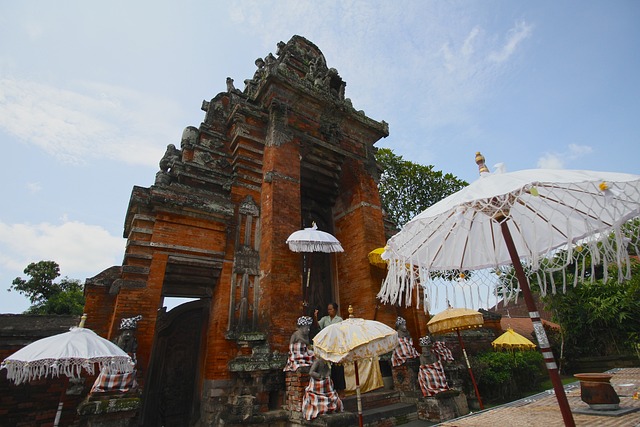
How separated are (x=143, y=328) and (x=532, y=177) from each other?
24.3 ft

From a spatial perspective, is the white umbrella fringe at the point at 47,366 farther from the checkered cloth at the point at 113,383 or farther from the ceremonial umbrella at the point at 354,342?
the ceremonial umbrella at the point at 354,342

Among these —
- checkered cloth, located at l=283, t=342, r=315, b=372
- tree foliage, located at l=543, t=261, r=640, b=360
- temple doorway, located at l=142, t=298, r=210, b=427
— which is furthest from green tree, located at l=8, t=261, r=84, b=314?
tree foliage, located at l=543, t=261, r=640, b=360

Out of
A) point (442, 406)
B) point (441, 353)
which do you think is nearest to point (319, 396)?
point (442, 406)

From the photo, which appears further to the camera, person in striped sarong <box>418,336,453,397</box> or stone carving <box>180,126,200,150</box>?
stone carving <box>180,126,200,150</box>

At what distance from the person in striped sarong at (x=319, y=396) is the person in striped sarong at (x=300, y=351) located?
0.44m

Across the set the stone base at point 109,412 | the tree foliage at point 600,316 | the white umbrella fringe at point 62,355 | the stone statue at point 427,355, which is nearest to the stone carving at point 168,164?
the white umbrella fringe at point 62,355

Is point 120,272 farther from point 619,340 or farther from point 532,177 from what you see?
point 619,340

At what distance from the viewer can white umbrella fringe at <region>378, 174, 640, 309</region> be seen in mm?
2973

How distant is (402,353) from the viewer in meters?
7.71

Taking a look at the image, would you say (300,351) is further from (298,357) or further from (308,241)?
(308,241)

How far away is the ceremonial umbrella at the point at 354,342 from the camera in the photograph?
470 centimetres

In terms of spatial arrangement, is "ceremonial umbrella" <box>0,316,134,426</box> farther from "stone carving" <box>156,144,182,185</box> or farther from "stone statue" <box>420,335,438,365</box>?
"stone statue" <box>420,335,438,365</box>

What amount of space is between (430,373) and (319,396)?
2940 mm

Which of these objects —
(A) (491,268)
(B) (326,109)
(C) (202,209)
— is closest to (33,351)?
(C) (202,209)
